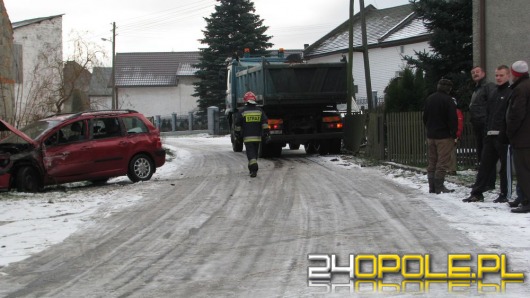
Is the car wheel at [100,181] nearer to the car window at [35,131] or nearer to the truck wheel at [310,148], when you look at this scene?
the car window at [35,131]

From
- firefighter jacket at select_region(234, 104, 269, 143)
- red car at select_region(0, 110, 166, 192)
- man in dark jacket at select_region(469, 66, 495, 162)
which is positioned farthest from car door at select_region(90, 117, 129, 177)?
man in dark jacket at select_region(469, 66, 495, 162)

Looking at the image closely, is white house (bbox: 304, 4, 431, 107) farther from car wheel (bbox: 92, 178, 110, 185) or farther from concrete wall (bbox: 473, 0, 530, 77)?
car wheel (bbox: 92, 178, 110, 185)

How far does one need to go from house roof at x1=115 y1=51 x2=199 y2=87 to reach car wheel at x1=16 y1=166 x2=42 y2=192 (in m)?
56.7

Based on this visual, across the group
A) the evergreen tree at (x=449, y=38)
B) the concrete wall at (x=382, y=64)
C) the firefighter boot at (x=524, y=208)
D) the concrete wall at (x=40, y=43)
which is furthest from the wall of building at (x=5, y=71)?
the concrete wall at (x=382, y=64)

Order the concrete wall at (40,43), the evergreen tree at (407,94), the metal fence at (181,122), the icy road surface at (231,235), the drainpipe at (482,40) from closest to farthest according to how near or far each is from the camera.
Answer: the icy road surface at (231,235) < the drainpipe at (482,40) < the evergreen tree at (407,94) < the concrete wall at (40,43) < the metal fence at (181,122)

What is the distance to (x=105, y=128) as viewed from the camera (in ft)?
46.1

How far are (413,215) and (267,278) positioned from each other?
3552 mm

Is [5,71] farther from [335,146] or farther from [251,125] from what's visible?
[335,146]

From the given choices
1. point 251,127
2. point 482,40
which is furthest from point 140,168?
point 482,40

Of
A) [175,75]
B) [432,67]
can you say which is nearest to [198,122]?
[175,75]

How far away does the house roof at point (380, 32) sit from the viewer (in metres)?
44.5

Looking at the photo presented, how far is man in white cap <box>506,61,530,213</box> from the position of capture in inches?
334

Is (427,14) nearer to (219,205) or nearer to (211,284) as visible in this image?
(219,205)

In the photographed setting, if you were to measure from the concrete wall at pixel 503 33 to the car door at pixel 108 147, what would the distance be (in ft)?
25.0
